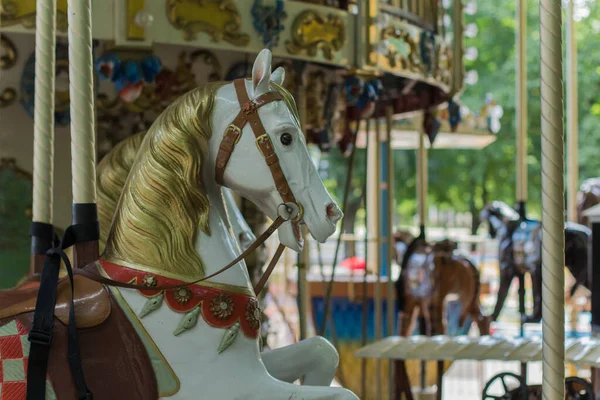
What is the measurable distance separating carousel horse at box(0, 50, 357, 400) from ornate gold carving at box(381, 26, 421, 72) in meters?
2.78

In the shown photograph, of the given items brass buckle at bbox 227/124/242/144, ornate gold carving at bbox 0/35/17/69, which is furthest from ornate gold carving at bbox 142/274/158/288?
ornate gold carving at bbox 0/35/17/69

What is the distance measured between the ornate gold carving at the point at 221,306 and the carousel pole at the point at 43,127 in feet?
2.52

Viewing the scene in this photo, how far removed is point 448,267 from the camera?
8.51m

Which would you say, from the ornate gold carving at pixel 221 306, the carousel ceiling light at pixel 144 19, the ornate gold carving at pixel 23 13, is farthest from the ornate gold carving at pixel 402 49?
the ornate gold carving at pixel 221 306

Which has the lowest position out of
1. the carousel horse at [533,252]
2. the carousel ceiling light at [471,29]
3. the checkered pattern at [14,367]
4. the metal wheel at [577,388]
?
the metal wheel at [577,388]

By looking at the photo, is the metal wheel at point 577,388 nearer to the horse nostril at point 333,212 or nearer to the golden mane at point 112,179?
the horse nostril at point 333,212

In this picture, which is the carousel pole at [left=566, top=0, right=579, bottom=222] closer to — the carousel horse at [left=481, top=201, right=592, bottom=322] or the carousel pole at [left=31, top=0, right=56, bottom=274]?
the carousel horse at [left=481, top=201, right=592, bottom=322]

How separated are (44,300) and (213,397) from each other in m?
0.61

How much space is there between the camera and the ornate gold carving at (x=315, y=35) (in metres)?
5.17

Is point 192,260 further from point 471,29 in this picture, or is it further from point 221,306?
point 471,29

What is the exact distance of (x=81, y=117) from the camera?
296 centimetres

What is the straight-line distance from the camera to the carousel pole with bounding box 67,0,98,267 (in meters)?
2.95

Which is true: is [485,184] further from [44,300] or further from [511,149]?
[44,300]

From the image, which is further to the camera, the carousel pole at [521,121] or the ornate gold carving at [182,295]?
the carousel pole at [521,121]
